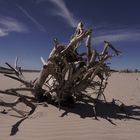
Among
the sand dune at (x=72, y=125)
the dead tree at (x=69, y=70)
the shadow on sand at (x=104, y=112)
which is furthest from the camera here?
the dead tree at (x=69, y=70)

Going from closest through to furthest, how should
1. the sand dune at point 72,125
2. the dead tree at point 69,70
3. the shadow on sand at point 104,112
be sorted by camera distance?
the sand dune at point 72,125
the shadow on sand at point 104,112
the dead tree at point 69,70

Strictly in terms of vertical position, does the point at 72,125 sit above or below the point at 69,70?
below

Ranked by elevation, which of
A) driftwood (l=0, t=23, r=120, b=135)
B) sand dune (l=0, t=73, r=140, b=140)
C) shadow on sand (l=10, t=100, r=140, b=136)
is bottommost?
sand dune (l=0, t=73, r=140, b=140)

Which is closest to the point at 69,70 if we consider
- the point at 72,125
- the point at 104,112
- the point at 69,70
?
the point at 69,70

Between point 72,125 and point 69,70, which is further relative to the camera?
point 69,70

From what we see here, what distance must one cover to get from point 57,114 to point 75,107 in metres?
0.86

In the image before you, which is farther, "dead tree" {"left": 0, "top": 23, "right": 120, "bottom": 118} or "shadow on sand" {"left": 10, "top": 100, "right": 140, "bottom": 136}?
"dead tree" {"left": 0, "top": 23, "right": 120, "bottom": 118}

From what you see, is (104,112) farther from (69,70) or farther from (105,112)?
(69,70)

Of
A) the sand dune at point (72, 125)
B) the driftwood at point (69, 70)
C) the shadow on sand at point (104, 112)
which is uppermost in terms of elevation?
the driftwood at point (69, 70)

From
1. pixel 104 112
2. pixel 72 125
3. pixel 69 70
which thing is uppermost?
pixel 69 70

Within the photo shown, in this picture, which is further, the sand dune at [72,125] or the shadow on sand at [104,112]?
the shadow on sand at [104,112]

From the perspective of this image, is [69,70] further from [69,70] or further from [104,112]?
[104,112]

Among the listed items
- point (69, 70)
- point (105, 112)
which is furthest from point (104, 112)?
point (69, 70)

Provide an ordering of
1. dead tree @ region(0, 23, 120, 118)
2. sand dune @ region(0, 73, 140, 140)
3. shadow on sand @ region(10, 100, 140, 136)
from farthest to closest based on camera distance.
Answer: dead tree @ region(0, 23, 120, 118), shadow on sand @ region(10, 100, 140, 136), sand dune @ region(0, 73, 140, 140)
